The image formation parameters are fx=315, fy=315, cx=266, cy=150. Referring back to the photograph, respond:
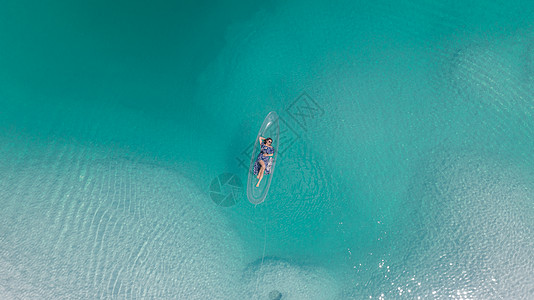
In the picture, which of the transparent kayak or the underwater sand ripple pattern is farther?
the transparent kayak

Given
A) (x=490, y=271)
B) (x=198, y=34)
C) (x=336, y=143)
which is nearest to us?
(x=490, y=271)

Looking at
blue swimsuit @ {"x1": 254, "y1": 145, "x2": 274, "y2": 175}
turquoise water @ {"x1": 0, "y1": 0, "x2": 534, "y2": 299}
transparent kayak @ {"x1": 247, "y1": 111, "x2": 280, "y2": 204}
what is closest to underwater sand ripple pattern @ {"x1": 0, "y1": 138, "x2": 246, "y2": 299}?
turquoise water @ {"x1": 0, "y1": 0, "x2": 534, "y2": 299}

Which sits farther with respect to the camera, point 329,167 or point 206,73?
point 206,73

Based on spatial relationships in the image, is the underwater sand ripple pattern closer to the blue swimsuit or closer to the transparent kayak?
the transparent kayak

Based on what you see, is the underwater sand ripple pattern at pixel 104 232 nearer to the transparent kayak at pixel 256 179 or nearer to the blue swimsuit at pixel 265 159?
the transparent kayak at pixel 256 179

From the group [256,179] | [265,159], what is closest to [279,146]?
[265,159]

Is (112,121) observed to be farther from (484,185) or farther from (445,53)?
(484,185)

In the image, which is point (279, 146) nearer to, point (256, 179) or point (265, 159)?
point (265, 159)

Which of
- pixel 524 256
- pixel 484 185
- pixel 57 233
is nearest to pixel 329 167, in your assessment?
pixel 484 185

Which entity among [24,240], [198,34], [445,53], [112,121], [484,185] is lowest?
[484,185]
